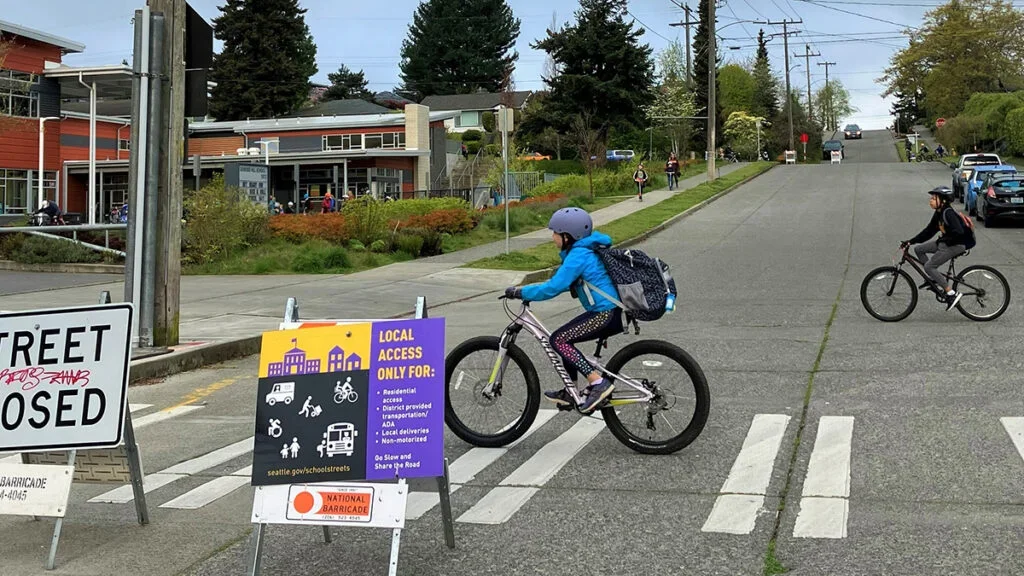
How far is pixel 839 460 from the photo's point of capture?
725cm

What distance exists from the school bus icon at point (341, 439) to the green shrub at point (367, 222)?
22.6 metres

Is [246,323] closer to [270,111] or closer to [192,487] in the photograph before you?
[192,487]

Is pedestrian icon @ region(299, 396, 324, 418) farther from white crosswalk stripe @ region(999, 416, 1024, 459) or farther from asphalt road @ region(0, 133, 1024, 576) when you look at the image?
white crosswalk stripe @ region(999, 416, 1024, 459)

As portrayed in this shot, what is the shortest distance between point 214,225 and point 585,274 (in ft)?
66.3

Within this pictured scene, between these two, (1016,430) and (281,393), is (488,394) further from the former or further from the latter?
(1016,430)

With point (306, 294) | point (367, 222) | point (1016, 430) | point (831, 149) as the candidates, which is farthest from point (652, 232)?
point (831, 149)

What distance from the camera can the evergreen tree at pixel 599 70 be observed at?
2665 inches

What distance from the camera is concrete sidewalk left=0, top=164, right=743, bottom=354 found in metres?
16.0

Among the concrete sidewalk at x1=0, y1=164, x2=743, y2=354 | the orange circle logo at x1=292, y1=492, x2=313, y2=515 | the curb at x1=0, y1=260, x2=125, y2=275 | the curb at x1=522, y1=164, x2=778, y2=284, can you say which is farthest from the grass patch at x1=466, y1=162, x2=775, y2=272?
the orange circle logo at x1=292, y1=492, x2=313, y2=515

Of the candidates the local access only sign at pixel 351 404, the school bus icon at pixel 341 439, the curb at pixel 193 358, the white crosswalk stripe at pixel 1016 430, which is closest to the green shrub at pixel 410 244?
the curb at pixel 193 358

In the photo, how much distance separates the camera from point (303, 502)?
197 inches

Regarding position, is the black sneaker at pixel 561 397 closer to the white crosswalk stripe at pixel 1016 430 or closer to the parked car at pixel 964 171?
the white crosswalk stripe at pixel 1016 430

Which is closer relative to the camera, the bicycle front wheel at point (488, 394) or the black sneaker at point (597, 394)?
the black sneaker at point (597, 394)

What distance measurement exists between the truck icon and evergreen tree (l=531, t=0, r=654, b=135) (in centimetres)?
6332
